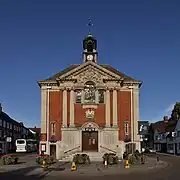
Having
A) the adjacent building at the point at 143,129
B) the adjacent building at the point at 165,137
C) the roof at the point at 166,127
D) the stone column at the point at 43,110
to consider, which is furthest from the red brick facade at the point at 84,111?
the roof at the point at 166,127

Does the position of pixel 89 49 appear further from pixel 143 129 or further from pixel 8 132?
pixel 8 132

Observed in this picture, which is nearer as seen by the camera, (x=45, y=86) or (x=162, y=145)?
(x=45, y=86)

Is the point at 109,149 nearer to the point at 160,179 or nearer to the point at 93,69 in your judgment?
the point at 93,69

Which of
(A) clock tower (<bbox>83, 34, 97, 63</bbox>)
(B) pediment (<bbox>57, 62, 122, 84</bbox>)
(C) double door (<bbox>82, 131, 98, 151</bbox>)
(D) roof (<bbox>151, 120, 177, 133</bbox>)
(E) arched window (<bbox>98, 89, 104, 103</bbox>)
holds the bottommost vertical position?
(C) double door (<bbox>82, 131, 98, 151</bbox>)

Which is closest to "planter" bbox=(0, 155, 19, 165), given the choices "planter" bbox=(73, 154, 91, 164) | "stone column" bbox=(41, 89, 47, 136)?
"planter" bbox=(73, 154, 91, 164)

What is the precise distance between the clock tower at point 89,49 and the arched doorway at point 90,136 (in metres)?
13.7

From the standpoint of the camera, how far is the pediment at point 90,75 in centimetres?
5716

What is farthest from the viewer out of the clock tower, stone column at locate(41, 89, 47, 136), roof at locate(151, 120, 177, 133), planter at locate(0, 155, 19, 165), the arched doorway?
roof at locate(151, 120, 177, 133)

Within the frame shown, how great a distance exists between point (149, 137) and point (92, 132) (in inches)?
3227

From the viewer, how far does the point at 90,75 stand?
57.4m

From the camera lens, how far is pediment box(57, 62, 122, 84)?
5716 cm

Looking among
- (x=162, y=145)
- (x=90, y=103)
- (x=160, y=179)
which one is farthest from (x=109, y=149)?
(x=162, y=145)

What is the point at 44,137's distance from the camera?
186 feet

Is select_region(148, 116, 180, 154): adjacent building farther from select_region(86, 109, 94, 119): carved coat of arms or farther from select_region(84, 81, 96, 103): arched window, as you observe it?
select_region(84, 81, 96, 103): arched window
